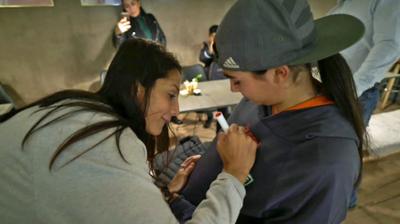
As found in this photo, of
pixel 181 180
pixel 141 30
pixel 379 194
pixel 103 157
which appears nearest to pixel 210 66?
pixel 141 30

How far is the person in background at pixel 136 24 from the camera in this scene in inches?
115

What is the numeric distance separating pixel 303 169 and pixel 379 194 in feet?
5.83

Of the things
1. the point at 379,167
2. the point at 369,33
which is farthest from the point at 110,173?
the point at 379,167

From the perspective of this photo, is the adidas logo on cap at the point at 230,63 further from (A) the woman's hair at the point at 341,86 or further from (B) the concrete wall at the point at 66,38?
(B) the concrete wall at the point at 66,38

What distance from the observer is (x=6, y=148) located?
59cm

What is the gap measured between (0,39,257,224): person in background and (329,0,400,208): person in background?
1098 mm

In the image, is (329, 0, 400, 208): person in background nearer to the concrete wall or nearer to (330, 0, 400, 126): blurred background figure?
(330, 0, 400, 126): blurred background figure

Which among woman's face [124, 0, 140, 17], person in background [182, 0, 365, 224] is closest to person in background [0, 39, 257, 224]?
person in background [182, 0, 365, 224]

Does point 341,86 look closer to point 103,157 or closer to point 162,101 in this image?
point 162,101

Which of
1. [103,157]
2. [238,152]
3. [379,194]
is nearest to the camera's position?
[103,157]

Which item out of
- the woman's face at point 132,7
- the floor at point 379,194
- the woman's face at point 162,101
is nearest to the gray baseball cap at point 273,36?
the woman's face at point 162,101

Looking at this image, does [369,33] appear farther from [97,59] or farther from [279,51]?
[97,59]

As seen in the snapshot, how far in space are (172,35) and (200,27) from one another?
407 millimetres

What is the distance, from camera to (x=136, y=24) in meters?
2.98
